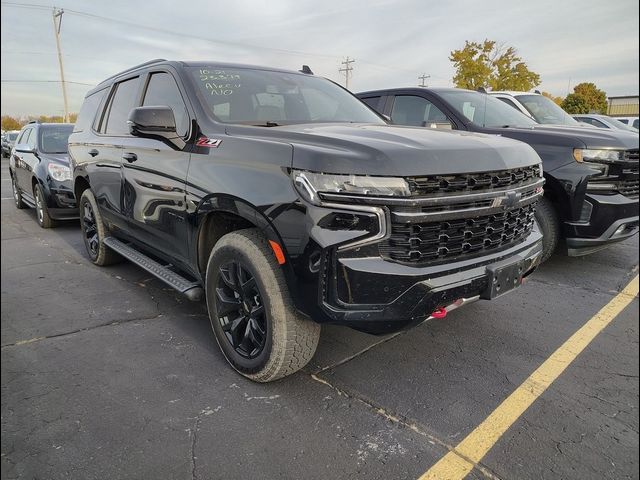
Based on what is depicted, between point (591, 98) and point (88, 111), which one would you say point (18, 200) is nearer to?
point (88, 111)

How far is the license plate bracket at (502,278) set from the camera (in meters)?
2.36

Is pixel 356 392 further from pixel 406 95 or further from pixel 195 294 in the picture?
pixel 406 95

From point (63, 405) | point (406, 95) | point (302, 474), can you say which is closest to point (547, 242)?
point (406, 95)

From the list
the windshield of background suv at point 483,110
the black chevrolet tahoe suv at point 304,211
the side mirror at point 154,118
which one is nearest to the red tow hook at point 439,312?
the black chevrolet tahoe suv at point 304,211

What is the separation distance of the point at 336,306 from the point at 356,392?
0.73m

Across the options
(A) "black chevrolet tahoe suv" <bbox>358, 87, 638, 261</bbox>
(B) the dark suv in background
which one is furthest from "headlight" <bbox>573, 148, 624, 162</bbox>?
(B) the dark suv in background

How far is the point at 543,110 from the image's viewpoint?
685cm

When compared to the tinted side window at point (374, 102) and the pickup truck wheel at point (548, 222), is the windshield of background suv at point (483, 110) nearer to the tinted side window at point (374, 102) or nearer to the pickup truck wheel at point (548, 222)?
the tinted side window at point (374, 102)

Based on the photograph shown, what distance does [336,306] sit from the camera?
2.12m

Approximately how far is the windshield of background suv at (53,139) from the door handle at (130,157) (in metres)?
4.10

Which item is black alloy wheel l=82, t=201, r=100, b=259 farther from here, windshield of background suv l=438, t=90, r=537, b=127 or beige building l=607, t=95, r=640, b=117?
beige building l=607, t=95, r=640, b=117

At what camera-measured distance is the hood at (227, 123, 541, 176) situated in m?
2.09

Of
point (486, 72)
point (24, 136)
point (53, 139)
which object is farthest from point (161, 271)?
point (486, 72)

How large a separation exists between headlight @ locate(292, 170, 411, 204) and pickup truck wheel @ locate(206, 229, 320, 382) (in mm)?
500
